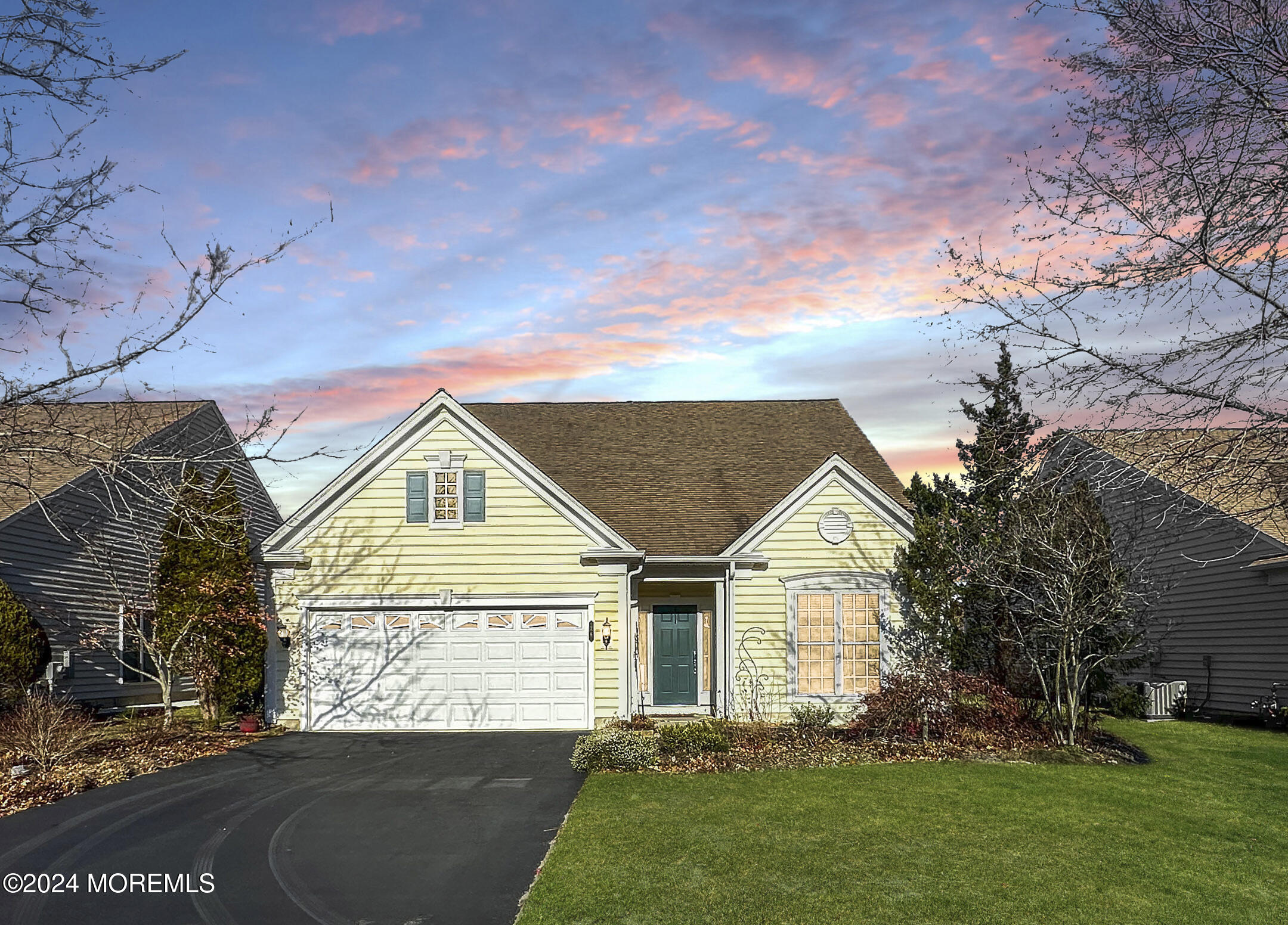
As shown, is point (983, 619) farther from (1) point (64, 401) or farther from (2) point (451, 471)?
(1) point (64, 401)

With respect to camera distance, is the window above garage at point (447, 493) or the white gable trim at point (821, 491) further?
the window above garage at point (447, 493)

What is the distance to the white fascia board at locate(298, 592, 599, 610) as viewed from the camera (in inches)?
758

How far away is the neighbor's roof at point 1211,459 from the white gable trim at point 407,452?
11.3 metres

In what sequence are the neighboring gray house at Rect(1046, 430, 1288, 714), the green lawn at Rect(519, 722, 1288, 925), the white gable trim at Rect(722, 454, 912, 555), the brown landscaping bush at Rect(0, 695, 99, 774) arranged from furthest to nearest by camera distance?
the white gable trim at Rect(722, 454, 912, 555)
the neighboring gray house at Rect(1046, 430, 1288, 714)
the brown landscaping bush at Rect(0, 695, 99, 774)
the green lawn at Rect(519, 722, 1288, 925)

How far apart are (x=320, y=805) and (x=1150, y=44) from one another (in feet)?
41.9

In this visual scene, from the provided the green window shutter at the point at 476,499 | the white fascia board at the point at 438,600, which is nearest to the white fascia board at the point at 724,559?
the white fascia board at the point at 438,600

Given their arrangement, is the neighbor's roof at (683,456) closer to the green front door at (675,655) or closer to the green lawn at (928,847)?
the green front door at (675,655)

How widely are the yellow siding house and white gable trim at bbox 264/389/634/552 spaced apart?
0.10ft

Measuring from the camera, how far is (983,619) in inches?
770

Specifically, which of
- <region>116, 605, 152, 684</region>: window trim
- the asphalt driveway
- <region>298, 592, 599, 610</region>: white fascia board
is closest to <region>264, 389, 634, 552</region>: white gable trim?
<region>298, 592, 599, 610</region>: white fascia board

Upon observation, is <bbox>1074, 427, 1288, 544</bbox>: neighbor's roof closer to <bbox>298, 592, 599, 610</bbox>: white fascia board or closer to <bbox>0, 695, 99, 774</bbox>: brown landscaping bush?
<bbox>298, 592, 599, 610</bbox>: white fascia board

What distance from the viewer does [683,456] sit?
78.5 feet

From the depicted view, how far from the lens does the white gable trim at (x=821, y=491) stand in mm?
19266

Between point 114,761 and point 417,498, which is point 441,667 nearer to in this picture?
point 417,498
